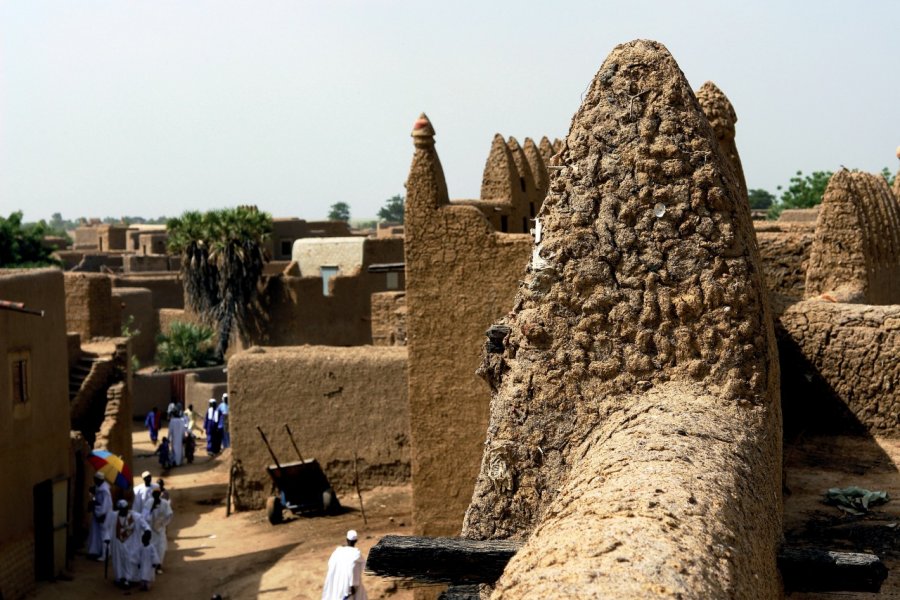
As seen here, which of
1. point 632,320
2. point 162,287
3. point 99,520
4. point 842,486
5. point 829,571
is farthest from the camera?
point 162,287

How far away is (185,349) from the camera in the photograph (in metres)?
30.9

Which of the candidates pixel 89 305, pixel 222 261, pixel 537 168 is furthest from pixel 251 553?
pixel 222 261

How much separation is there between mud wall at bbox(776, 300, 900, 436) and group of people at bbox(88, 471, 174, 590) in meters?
9.51

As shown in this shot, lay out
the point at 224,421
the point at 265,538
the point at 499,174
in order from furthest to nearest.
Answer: the point at 224,421 < the point at 499,174 < the point at 265,538

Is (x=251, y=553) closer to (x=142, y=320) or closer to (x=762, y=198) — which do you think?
(x=142, y=320)

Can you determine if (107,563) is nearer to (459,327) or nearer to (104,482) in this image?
(104,482)

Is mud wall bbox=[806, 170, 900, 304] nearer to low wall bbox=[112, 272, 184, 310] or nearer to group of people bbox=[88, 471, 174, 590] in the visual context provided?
group of people bbox=[88, 471, 174, 590]

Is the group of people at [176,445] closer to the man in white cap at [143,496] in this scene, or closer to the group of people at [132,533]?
the group of people at [132,533]

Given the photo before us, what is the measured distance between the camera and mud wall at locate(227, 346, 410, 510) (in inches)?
648

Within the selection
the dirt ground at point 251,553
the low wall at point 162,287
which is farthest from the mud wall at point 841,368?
the low wall at point 162,287

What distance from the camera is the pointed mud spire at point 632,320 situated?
14.0 ft

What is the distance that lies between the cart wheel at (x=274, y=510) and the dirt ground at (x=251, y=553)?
0.40 ft

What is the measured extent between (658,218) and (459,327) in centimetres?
792

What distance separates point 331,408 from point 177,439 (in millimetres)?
6288
